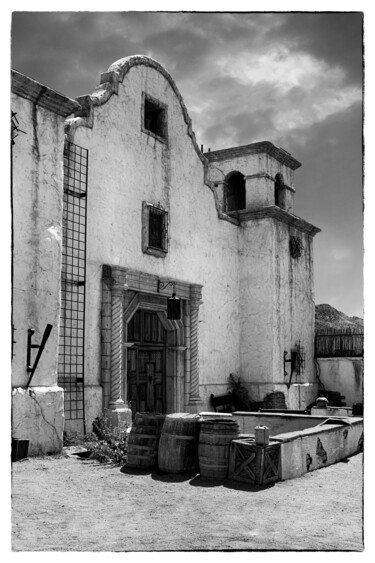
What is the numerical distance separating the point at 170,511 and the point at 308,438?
10.3 ft

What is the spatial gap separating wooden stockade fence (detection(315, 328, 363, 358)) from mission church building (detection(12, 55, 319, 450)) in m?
0.53

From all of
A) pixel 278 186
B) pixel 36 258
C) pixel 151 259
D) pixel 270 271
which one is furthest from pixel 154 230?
pixel 278 186

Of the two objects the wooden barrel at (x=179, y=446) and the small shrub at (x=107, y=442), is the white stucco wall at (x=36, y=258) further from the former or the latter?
the wooden barrel at (x=179, y=446)

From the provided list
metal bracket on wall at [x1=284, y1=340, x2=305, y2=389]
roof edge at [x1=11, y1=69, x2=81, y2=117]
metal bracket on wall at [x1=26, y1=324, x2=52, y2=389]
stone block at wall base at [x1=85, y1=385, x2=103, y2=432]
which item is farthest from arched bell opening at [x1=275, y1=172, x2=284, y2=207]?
metal bracket on wall at [x1=26, y1=324, x2=52, y2=389]

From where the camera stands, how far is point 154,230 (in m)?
13.6

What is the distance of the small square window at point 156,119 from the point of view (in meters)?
14.1

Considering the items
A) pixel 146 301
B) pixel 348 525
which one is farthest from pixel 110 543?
pixel 146 301

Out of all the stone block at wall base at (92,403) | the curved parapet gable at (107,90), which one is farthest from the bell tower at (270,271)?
the stone block at wall base at (92,403)

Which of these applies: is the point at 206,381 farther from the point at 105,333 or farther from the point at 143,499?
the point at 143,499

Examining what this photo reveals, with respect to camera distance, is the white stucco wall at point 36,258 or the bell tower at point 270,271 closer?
the white stucco wall at point 36,258

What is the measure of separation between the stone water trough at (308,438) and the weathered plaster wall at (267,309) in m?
5.15
